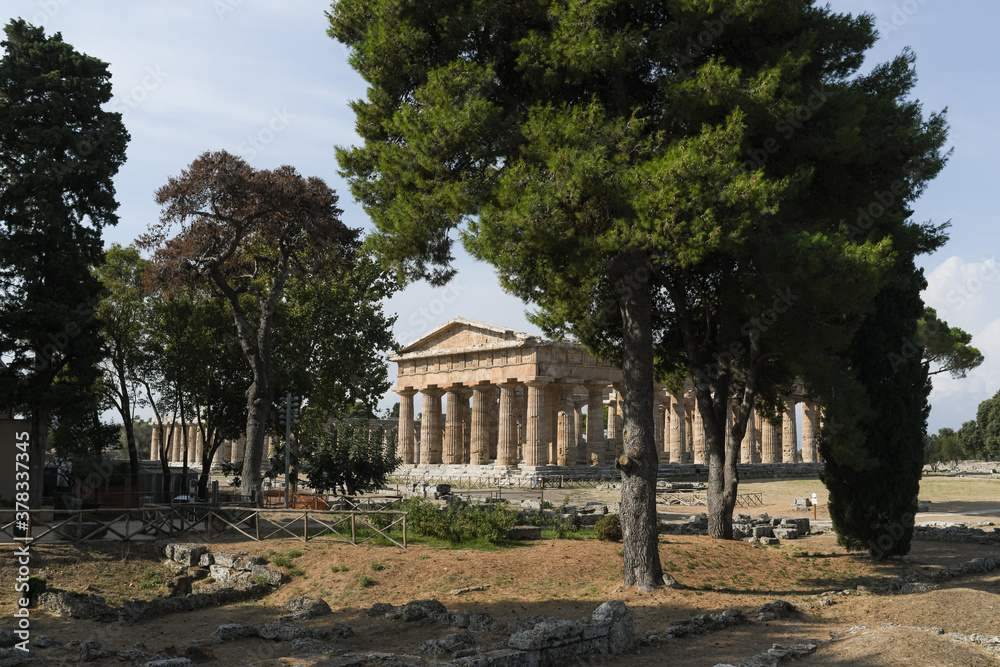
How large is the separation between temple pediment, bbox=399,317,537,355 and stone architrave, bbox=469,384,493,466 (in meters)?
3.05

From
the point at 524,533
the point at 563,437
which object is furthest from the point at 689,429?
the point at 524,533

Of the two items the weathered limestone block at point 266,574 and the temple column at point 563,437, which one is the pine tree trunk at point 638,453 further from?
the temple column at point 563,437

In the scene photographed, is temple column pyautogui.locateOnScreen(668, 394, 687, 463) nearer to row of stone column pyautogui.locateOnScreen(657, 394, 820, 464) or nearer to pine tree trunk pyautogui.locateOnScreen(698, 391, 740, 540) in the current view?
row of stone column pyautogui.locateOnScreen(657, 394, 820, 464)

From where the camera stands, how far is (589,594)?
13.8 m

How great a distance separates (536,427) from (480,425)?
594cm

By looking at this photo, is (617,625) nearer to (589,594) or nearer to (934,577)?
(589,594)

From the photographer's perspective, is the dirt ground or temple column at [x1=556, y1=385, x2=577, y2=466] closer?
the dirt ground

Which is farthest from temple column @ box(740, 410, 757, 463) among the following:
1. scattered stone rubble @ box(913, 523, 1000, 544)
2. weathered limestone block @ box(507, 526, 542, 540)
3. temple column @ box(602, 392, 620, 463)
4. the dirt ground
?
weathered limestone block @ box(507, 526, 542, 540)

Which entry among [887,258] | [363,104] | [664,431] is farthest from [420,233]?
[664,431]

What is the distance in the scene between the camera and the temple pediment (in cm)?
4897

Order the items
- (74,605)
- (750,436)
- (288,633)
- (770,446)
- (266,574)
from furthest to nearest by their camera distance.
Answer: (770,446) → (750,436) → (266,574) → (74,605) → (288,633)

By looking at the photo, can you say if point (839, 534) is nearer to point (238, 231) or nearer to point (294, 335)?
point (238, 231)

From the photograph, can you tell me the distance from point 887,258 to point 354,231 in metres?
16.5

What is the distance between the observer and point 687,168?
40.9 ft
